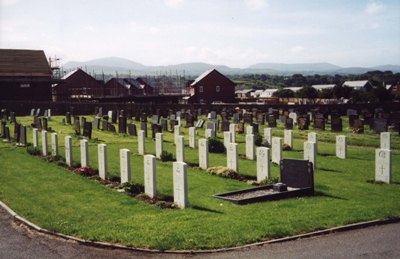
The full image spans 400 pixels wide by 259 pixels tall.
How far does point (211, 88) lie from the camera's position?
7969cm

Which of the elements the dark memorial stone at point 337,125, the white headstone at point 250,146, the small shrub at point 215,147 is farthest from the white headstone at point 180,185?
the dark memorial stone at point 337,125

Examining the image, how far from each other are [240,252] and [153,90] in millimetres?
68755

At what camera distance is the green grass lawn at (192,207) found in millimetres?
10234

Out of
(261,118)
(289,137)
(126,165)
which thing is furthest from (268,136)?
(261,118)

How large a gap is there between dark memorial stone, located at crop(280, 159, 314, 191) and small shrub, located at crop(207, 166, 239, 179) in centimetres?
271

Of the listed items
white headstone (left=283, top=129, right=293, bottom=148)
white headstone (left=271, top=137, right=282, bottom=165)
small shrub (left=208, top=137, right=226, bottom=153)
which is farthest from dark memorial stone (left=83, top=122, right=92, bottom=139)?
white headstone (left=271, top=137, right=282, bottom=165)

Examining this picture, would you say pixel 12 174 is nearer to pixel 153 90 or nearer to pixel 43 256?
pixel 43 256

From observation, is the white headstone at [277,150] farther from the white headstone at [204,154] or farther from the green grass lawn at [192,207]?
the white headstone at [204,154]

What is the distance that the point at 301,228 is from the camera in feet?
34.2

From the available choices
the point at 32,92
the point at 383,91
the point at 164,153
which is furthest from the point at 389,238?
the point at 383,91

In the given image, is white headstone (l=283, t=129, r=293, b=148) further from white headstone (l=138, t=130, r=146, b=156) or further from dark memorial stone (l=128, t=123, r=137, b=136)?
A: dark memorial stone (l=128, t=123, r=137, b=136)

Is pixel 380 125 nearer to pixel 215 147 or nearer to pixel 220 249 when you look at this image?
pixel 215 147

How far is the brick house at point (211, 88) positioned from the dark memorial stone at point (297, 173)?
63.5 meters

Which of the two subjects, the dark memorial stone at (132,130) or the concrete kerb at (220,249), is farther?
the dark memorial stone at (132,130)
